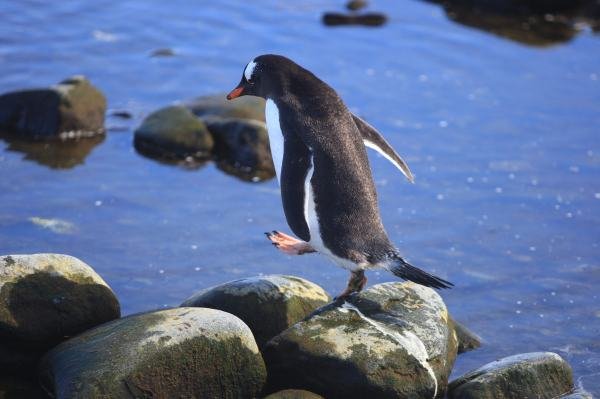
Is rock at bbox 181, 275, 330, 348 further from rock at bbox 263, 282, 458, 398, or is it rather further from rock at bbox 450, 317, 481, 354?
rock at bbox 450, 317, 481, 354

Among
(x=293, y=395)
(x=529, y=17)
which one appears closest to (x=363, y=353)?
(x=293, y=395)

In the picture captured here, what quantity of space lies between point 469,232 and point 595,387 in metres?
2.66

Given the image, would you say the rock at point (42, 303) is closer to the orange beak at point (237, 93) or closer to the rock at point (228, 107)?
the orange beak at point (237, 93)

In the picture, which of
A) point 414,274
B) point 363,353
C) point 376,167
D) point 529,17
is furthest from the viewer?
point 529,17

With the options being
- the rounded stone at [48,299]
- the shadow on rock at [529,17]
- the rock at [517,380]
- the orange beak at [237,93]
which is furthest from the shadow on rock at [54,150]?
the shadow on rock at [529,17]

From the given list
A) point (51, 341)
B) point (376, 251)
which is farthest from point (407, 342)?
point (51, 341)

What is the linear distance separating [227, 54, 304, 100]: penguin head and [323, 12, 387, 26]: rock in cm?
704

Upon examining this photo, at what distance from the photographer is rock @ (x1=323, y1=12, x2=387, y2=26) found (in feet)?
49.5

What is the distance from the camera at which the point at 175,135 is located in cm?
1114

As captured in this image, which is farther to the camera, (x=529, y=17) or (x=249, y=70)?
(x=529, y=17)

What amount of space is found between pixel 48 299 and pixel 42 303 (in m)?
0.04

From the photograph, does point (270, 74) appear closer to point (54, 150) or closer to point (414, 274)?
point (414, 274)

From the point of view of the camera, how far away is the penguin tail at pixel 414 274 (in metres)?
6.89

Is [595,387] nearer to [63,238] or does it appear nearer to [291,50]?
[63,238]
